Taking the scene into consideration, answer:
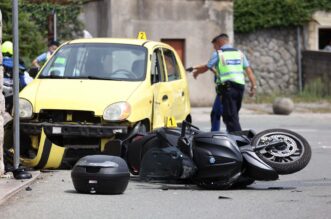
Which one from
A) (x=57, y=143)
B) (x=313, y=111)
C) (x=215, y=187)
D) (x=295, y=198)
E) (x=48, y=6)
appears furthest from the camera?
(x=48, y=6)

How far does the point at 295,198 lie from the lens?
10.0 meters

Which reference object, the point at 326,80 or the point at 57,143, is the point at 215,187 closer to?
the point at 57,143

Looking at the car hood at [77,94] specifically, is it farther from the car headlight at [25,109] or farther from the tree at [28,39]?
the tree at [28,39]

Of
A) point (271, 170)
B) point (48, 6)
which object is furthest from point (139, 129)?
point (48, 6)

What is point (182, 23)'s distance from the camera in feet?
90.1

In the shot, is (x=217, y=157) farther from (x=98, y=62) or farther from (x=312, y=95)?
(x=312, y=95)

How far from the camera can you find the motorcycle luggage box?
10164mm

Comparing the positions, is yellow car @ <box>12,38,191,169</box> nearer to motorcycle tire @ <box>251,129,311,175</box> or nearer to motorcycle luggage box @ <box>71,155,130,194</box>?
motorcycle luggage box @ <box>71,155,130,194</box>

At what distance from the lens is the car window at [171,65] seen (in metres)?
14.8

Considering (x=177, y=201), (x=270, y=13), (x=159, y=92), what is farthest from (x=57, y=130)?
(x=270, y=13)

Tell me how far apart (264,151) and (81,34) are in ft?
61.2

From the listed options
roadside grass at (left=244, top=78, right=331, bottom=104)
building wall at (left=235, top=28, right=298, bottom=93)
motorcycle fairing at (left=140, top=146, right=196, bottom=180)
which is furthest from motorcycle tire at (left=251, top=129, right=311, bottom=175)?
building wall at (left=235, top=28, right=298, bottom=93)

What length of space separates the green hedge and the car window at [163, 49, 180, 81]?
645 inches

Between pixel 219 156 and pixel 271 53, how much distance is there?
21.8 meters
